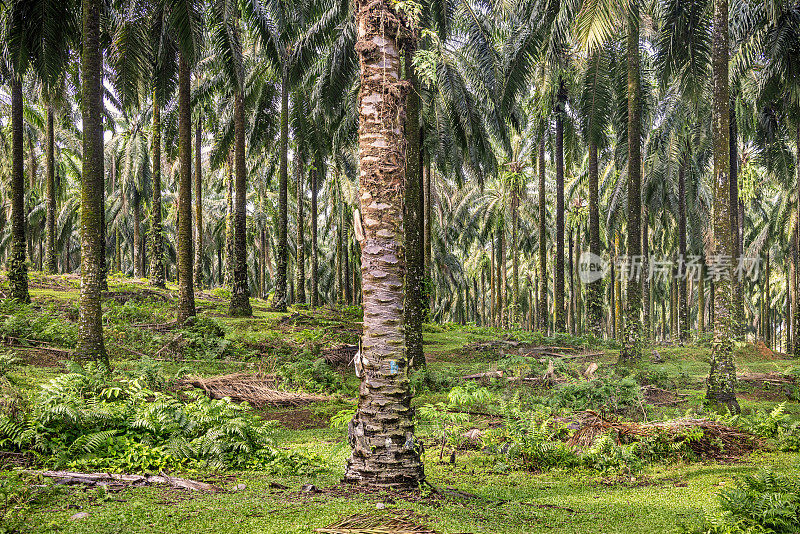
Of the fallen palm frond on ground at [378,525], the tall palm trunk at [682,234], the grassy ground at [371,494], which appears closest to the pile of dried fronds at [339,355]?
the grassy ground at [371,494]

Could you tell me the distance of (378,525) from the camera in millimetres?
3564

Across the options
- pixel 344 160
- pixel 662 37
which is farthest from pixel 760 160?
pixel 344 160

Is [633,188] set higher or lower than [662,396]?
higher

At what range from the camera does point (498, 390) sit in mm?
10367

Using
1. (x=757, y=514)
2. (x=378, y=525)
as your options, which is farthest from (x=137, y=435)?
(x=757, y=514)

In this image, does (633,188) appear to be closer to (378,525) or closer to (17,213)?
(378,525)

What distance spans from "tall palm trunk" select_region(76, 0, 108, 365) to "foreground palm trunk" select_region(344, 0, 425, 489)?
18.8ft

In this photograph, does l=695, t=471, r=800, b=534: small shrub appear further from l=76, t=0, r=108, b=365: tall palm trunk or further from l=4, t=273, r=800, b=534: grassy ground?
l=76, t=0, r=108, b=365: tall palm trunk

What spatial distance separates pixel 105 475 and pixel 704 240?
111 ft

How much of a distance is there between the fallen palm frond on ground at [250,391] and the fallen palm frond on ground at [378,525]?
209 inches

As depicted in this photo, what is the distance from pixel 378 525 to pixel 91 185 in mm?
7681

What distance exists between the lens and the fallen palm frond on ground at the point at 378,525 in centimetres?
341

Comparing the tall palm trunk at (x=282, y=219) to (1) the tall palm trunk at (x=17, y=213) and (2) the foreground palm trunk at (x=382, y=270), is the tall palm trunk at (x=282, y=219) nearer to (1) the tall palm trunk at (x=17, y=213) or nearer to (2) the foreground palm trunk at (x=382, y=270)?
(1) the tall palm trunk at (x=17, y=213)

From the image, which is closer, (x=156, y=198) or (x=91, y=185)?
(x=91, y=185)
